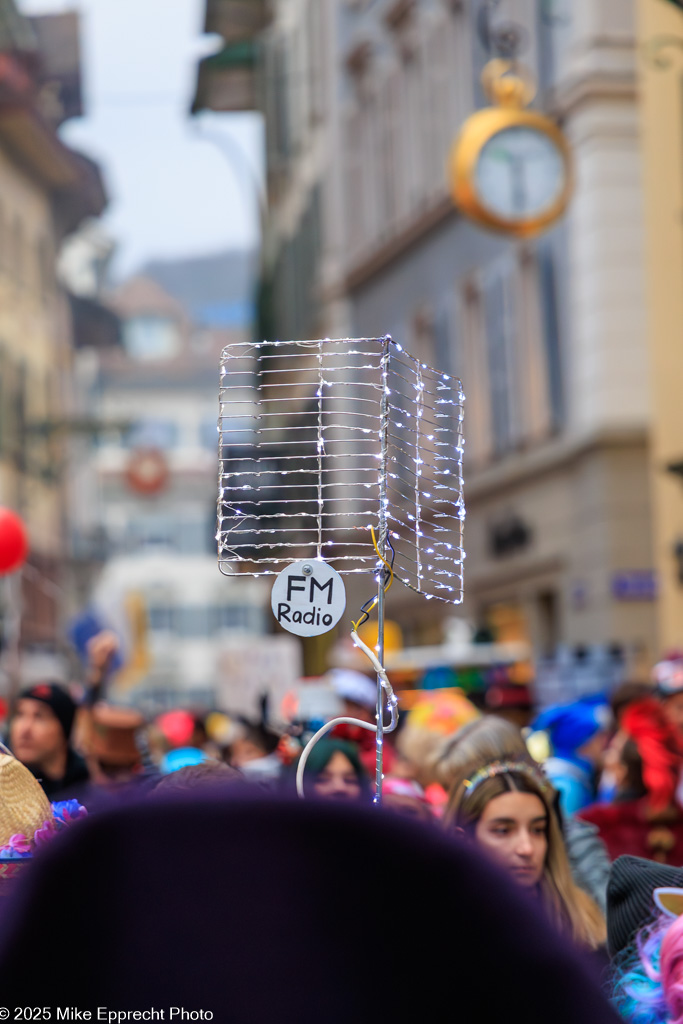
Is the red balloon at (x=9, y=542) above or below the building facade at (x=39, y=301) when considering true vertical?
below

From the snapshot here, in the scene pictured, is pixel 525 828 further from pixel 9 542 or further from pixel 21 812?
pixel 9 542

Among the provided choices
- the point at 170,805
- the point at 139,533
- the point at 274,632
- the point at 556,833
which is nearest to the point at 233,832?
the point at 170,805

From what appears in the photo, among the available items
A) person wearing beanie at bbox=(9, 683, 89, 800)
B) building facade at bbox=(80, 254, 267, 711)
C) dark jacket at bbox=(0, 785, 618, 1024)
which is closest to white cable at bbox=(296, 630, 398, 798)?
dark jacket at bbox=(0, 785, 618, 1024)

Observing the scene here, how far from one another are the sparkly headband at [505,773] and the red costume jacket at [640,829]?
5.29ft

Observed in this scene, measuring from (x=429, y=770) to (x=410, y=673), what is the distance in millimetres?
9640

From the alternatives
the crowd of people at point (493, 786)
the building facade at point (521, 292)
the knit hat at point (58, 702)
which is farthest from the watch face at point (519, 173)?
the knit hat at point (58, 702)

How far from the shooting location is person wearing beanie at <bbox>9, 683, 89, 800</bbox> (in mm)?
5289

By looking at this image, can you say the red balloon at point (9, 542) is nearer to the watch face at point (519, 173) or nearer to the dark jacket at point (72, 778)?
the dark jacket at point (72, 778)

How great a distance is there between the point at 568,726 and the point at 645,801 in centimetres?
232

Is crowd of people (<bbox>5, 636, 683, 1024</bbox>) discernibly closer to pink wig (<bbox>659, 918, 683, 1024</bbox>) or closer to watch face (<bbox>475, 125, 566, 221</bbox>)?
pink wig (<bbox>659, 918, 683, 1024</bbox>)

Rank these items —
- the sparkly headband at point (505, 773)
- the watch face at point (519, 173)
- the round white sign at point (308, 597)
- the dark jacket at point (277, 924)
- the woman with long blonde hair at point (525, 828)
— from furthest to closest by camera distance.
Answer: the watch face at point (519, 173) < the sparkly headband at point (505, 773) < the woman with long blonde hair at point (525, 828) < the round white sign at point (308, 597) < the dark jacket at point (277, 924)

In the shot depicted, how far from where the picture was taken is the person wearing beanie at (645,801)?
5641 mm

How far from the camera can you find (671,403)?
1731 centimetres

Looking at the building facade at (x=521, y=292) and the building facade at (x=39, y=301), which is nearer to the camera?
the building facade at (x=521, y=292)
